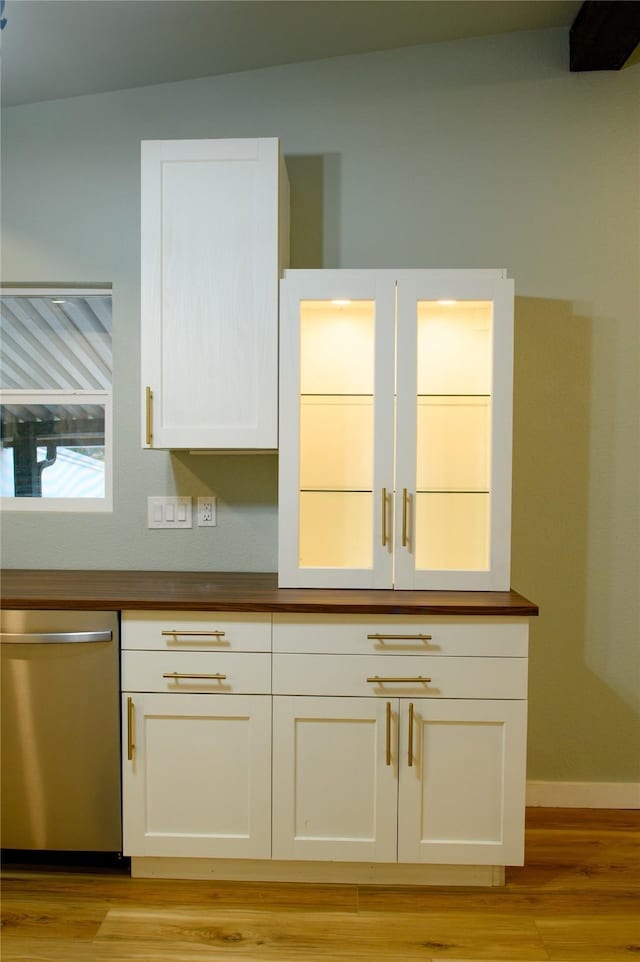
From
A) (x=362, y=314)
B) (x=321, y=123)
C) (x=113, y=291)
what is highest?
(x=321, y=123)

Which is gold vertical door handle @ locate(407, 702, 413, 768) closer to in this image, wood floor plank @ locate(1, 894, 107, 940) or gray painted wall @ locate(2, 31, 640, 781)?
gray painted wall @ locate(2, 31, 640, 781)

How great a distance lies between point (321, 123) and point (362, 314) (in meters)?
0.90

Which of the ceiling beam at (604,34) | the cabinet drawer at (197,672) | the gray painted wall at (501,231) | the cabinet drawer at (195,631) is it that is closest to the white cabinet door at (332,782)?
the cabinet drawer at (197,672)

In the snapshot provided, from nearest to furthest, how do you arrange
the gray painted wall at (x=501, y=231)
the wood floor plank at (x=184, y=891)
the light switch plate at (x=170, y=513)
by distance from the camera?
1. the wood floor plank at (x=184, y=891)
2. the gray painted wall at (x=501, y=231)
3. the light switch plate at (x=170, y=513)

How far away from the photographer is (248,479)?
2635mm

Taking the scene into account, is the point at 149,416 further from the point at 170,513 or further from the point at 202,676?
the point at 202,676

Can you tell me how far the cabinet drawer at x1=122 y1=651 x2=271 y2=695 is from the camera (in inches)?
82.0

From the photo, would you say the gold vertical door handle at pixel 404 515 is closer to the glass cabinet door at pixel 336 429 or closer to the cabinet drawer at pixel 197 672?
the glass cabinet door at pixel 336 429

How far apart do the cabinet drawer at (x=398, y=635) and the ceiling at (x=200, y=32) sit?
203 centimetres

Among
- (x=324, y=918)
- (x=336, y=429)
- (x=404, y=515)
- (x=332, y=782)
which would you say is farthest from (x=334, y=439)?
(x=324, y=918)

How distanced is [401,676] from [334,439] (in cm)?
83

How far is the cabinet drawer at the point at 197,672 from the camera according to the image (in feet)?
6.84

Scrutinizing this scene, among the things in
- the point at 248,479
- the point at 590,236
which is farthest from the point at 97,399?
the point at 590,236

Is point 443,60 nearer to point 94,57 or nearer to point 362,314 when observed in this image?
point 362,314
